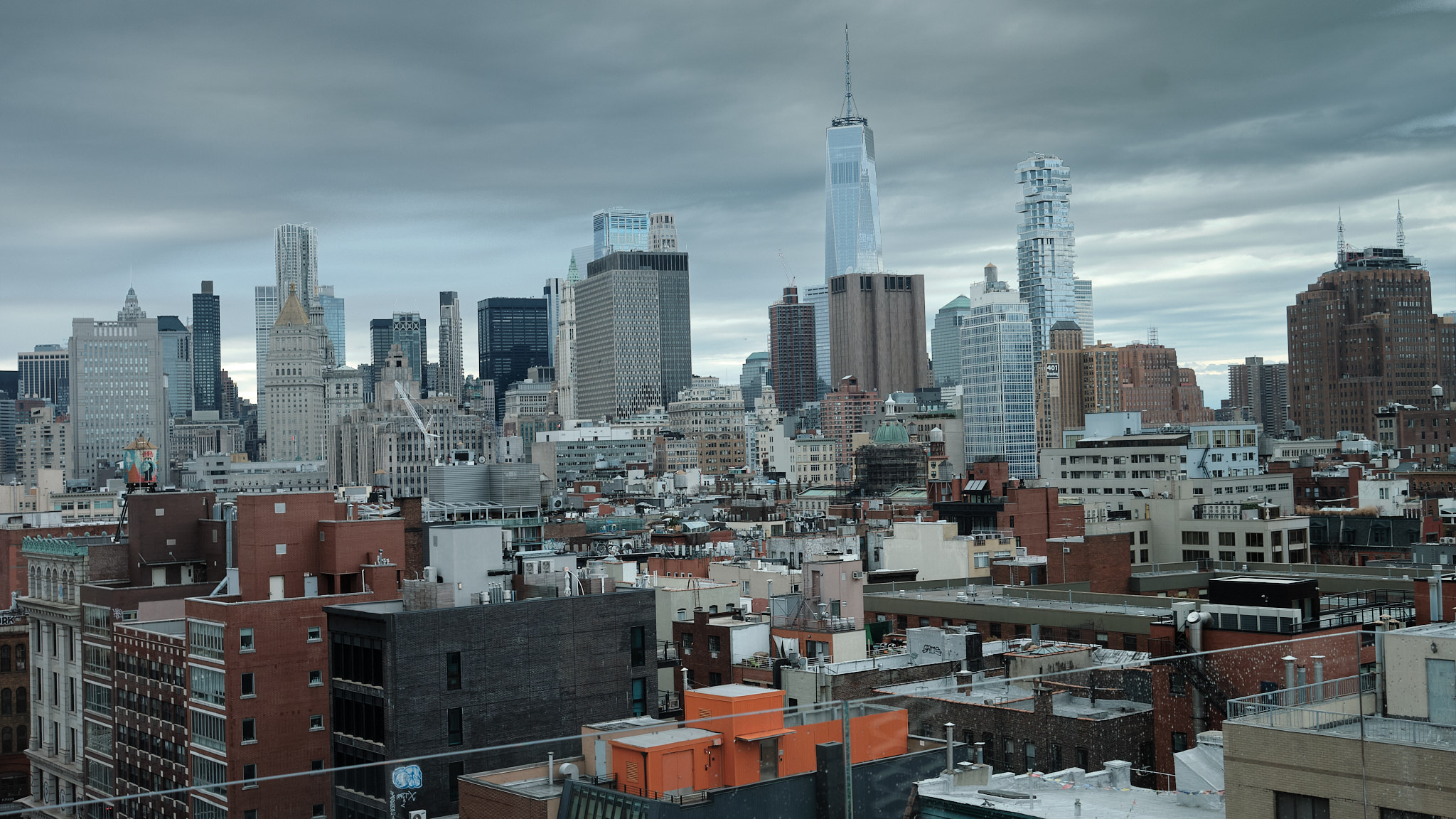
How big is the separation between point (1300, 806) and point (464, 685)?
104 ft

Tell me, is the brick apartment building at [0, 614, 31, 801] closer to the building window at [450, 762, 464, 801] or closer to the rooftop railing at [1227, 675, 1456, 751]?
the building window at [450, 762, 464, 801]

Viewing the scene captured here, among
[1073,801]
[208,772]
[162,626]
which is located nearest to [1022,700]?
[1073,801]

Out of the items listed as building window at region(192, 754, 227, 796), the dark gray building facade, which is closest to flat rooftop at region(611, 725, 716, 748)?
the dark gray building facade

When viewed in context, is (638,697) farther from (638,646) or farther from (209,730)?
(209,730)

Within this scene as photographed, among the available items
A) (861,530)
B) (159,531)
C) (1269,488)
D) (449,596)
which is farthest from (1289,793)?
(1269,488)

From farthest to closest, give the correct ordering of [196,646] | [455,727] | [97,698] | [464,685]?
[97,698] → [196,646] → [464,685] → [455,727]

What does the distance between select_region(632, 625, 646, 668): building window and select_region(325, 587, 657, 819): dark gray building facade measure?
2.4 inches

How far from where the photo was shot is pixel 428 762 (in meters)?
46.5

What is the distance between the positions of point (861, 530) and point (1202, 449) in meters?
82.1

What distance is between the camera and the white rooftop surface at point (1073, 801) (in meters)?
29.0

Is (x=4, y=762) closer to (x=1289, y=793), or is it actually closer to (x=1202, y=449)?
(x=1289, y=793)

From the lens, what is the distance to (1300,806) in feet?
77.5

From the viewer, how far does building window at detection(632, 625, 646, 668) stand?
53.6 m

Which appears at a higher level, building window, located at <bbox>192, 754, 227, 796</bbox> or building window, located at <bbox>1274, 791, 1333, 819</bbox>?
building window, located at <bbox>1274, 791, 1333, 819</bbox>
